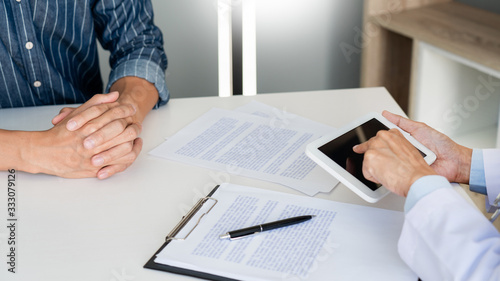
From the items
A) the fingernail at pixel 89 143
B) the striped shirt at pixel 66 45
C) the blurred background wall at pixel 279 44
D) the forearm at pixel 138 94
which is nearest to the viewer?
the fingernail at pixel 89 143

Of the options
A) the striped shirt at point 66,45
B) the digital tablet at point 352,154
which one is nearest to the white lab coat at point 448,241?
the digital tablet at point 352,154

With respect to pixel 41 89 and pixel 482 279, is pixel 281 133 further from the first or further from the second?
pixel 41 89

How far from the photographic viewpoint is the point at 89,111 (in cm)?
110

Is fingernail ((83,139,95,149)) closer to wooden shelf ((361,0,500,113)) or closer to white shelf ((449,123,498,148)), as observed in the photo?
wooden shelf ((361,0,500,113))

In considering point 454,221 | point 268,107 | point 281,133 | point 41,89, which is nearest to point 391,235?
point 454,221

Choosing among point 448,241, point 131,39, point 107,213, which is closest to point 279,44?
point 131,39

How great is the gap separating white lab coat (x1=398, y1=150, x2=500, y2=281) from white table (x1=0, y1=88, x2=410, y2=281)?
0.51ft

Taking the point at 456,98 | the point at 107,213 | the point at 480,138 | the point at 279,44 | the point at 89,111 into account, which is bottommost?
the point at 480,138

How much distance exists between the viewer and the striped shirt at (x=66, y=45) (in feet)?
4.50

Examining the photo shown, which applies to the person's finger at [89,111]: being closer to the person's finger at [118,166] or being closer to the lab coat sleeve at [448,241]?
the person's finger at [118,166]

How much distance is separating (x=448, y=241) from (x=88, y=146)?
67 cm

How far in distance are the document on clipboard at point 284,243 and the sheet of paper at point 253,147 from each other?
0.09 m

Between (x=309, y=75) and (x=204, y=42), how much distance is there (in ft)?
1.89

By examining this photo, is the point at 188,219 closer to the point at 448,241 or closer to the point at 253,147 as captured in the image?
the point at 253,147
